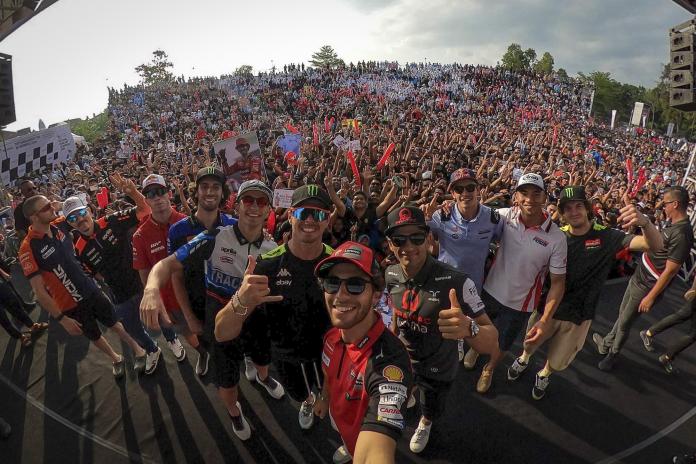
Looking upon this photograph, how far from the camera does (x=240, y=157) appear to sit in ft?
24.8

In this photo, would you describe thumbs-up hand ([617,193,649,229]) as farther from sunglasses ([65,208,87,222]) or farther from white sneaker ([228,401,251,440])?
sunglasses ([65,208,87,222])

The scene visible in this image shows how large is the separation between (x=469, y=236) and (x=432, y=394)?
5.09ft

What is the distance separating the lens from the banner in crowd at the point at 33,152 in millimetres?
10075

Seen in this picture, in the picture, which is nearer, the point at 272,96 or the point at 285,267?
the point at 285,267

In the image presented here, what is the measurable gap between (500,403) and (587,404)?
3.18ft

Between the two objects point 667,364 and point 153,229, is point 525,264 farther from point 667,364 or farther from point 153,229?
point 153,229

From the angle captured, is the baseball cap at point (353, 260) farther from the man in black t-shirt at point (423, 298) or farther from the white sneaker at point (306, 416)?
the white sneaker at point (306, 416)

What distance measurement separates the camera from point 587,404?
3.92m

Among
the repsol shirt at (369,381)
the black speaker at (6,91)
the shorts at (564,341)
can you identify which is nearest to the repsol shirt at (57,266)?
the repsol shirt at (369,381)

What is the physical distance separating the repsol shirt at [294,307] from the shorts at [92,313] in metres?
2.56

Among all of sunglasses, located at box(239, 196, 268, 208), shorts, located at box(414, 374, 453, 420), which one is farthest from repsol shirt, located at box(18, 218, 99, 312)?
shorts, located at box(414, 374, 453, 420)

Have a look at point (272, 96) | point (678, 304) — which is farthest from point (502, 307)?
point (272, 96)

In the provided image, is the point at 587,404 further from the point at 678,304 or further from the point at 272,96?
the point at 272,96

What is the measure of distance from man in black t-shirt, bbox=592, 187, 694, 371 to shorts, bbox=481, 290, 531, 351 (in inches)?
55.9
